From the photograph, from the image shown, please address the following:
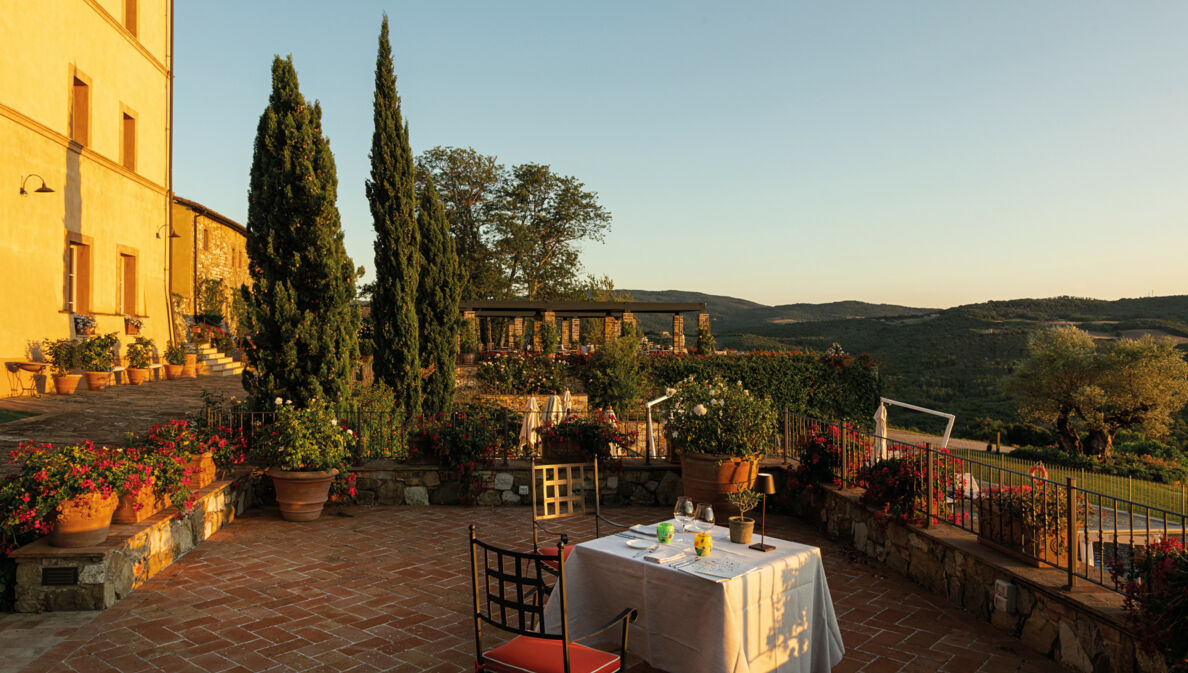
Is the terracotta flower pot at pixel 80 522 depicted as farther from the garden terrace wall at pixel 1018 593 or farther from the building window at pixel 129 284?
the building window at pixel 129 284

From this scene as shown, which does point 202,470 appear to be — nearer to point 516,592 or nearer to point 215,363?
point 516,592

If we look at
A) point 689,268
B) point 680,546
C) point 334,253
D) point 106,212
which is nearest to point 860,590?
point 680,546

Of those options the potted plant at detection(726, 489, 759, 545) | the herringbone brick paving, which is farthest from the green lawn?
the potted plant at detection(726, 489, 759, 545)

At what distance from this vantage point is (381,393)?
12219 mm

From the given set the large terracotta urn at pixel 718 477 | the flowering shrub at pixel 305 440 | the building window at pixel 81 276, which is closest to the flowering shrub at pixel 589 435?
the large terracotta urn at pixel 718 477

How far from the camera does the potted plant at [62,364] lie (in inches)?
470

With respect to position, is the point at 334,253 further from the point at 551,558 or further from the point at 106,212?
the point at 106,212

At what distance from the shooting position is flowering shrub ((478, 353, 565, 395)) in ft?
64.6

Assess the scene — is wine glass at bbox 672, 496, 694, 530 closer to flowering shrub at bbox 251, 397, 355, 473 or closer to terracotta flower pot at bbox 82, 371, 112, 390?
flowering shrub at bbox 251, 397, 355, 473

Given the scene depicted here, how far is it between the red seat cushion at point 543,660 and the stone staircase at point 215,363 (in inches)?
661

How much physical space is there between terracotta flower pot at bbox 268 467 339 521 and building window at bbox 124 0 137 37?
13.5 m

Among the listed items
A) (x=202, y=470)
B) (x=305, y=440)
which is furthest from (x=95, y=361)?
(x=305, y=440)

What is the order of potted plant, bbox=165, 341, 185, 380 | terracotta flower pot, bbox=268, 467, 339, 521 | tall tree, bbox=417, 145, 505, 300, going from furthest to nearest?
tall tree, bbox=417, 145, 505, 300 → potted plant, bbox=165, 341, 185, 380 → terracotta flower pot, bbox=268, 467, 339, 521

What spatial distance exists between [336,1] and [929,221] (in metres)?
19.2
